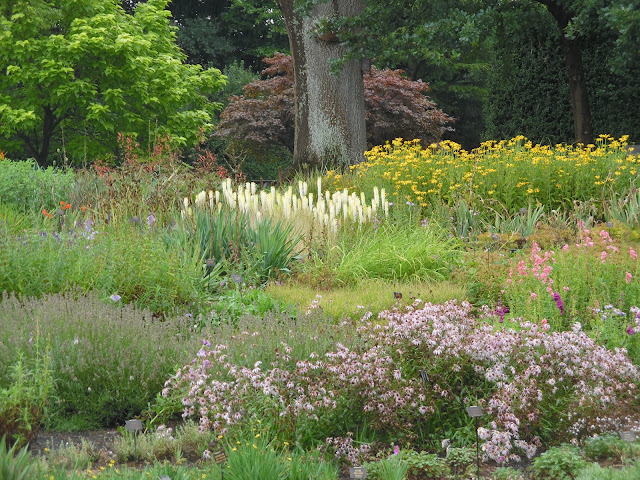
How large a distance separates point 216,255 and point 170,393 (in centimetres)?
322

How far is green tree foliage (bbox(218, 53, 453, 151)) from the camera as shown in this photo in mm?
20406

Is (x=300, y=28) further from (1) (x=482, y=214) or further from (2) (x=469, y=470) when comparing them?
(2) (x=469, y=470)

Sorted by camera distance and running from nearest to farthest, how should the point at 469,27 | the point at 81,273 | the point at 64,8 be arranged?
the point at 81,273 → the point at 469,27 → the point at 64,8

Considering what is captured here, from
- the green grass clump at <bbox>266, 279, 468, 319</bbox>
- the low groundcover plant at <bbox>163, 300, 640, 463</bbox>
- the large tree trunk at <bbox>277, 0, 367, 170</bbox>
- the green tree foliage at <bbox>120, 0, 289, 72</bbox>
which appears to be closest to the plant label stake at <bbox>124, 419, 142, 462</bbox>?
the low groundcover plant at <bbox>163, 300, 640, 463</bbox>

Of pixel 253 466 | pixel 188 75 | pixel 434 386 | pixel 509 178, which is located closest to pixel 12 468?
pixel 253 466

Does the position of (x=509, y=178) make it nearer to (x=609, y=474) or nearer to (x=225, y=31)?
(x=609, y=474)

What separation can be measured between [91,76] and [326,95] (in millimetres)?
7797

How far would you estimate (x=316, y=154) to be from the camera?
14.4m

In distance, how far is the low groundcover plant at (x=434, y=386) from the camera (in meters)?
4.05

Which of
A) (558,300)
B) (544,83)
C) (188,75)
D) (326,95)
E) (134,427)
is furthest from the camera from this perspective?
(188,75)

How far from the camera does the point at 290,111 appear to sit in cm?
2056

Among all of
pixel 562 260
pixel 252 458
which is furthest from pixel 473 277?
pixel 252 458

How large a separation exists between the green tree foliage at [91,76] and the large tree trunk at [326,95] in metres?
→ 4.53

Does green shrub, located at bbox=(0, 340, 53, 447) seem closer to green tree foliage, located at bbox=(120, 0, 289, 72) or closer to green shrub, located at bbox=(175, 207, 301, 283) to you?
green shrub, located at bbox=(175, 207, 301, 283)
